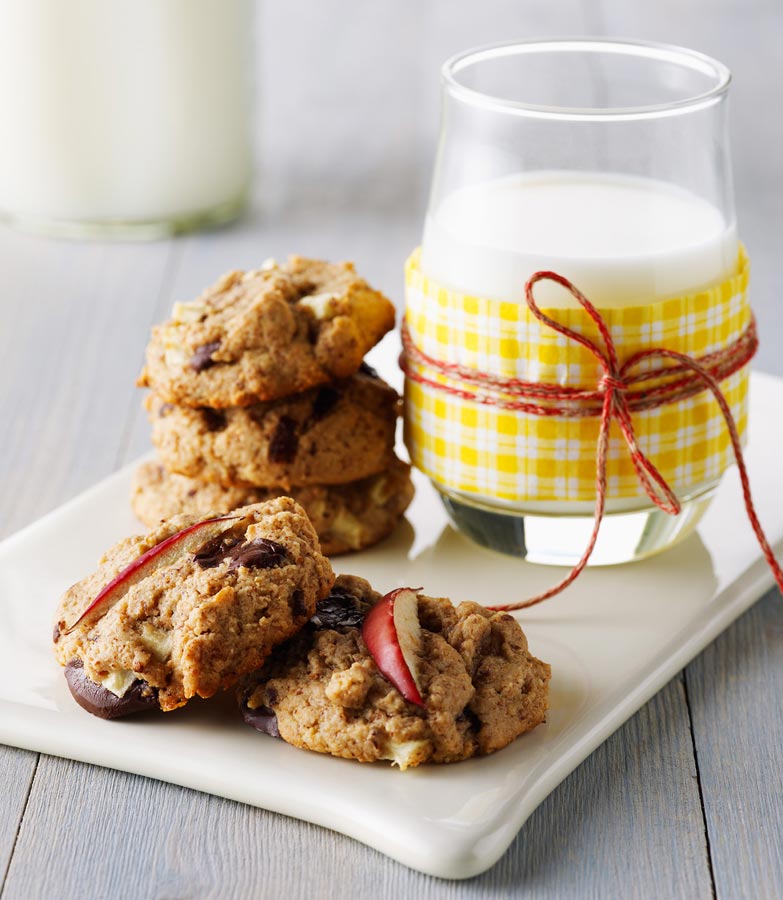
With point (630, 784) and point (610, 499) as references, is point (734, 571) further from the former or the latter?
point (630, 784)

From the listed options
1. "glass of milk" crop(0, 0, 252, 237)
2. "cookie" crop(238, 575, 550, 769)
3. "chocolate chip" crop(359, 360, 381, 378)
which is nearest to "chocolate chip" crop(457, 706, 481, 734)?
"cookie" crop(238, 575, 550, 769)

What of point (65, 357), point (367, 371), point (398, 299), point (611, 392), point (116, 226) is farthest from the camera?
point (116, 226)

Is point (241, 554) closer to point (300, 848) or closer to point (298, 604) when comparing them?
point (298, 604)

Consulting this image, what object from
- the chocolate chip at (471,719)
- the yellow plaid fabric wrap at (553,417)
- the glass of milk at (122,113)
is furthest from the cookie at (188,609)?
the glass of milk at (122,113)

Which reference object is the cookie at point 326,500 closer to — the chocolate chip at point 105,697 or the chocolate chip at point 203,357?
the chocolate chip at point 203,357

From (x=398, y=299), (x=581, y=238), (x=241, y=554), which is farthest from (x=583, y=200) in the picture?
(x=398, y=299)
